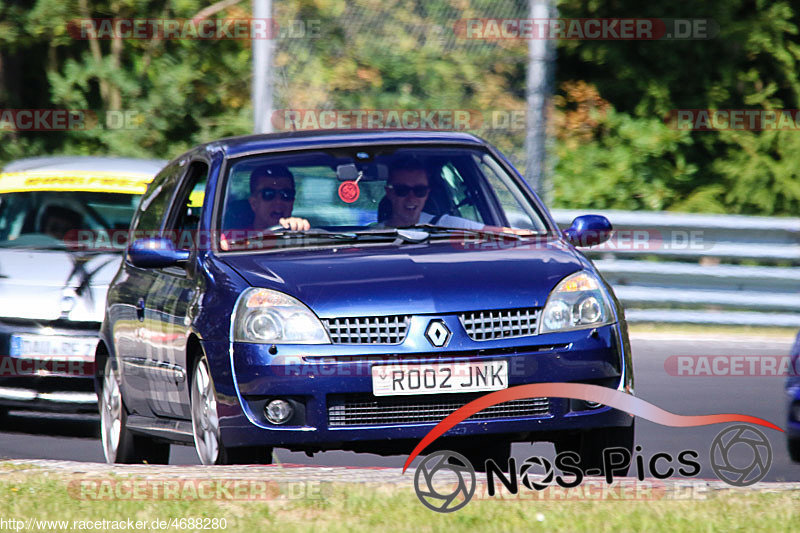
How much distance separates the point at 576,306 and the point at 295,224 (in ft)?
4.80

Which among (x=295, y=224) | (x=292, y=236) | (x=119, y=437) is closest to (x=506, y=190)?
(x=295, y=224)

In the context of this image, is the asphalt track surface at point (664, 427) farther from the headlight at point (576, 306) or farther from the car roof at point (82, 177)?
the car roof at point (82, 177)

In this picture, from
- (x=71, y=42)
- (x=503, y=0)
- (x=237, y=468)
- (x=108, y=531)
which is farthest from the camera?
(x=71, y=42)

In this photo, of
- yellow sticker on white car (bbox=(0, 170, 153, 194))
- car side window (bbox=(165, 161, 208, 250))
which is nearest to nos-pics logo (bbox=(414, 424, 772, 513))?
car side window (bbox=(165, 161, 208, 250))

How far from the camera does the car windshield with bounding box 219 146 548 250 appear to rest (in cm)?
694

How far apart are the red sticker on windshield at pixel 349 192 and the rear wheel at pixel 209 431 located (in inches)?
46.1

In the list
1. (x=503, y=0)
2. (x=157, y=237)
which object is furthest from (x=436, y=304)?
(x=503, y=0)

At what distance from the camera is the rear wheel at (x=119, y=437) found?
766cm

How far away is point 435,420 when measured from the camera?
19.5 feet

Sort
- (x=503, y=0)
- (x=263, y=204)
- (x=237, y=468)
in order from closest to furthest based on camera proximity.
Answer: (x=237, y=468) → (x=263, y=204) → (x=503, y=0)

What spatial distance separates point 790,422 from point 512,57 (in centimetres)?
959

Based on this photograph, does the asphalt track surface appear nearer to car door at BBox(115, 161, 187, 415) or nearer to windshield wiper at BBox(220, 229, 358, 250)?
car door at BBox(115, 161, 187, 415)

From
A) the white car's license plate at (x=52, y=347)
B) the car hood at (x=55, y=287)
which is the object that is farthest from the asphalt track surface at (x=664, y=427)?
the car hood at (x=55, y=287)

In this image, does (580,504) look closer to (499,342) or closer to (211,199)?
(499,342)
